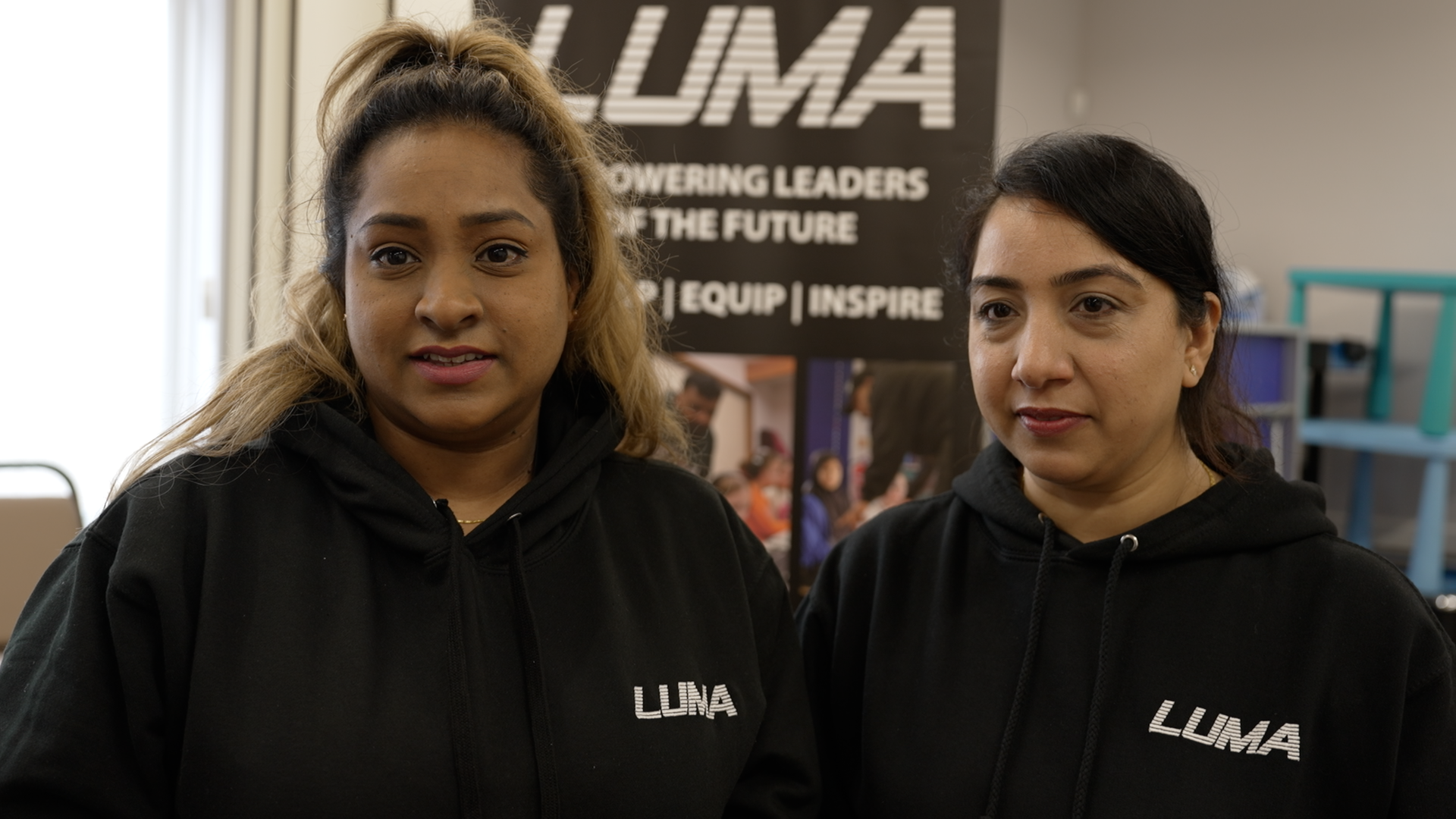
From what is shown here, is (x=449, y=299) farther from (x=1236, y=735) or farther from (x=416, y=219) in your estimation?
(x=1236, y=735)

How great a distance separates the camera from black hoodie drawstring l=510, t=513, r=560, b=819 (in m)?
1.29

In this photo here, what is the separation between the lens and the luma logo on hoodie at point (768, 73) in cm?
282

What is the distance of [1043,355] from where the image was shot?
139cm

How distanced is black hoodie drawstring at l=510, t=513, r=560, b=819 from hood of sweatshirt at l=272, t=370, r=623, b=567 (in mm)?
27

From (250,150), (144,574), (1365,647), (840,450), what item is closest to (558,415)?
(144,574)

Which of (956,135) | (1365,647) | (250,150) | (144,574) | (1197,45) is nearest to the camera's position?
(144,574)

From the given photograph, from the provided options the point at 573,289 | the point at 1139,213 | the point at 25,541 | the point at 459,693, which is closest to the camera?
the point at 459,693

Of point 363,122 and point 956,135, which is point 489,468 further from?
point 956,135

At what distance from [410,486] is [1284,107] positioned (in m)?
5.79

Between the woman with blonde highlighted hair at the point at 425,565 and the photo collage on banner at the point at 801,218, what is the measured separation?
1339 mm

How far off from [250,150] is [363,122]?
1.98 meters

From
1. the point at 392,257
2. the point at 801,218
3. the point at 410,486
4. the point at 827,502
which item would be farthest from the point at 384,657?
the point at 801,218

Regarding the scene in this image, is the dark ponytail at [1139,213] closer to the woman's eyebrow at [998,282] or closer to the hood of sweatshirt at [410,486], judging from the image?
the woman's eyebrow at [998,282]

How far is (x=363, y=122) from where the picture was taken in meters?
1.40
